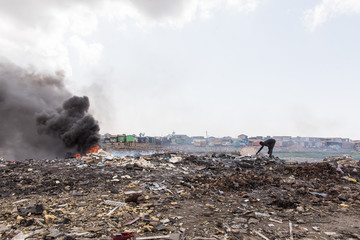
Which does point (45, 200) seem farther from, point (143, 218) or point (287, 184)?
point (287, 184)

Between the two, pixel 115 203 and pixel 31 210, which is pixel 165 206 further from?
pixel 31 210

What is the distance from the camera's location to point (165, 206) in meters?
4.89

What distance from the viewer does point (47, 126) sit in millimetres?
24406

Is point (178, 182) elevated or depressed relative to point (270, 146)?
depressed

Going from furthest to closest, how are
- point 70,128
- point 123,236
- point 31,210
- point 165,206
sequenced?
point 70,128 < point 165,206 < point 31,210 < point 123,236

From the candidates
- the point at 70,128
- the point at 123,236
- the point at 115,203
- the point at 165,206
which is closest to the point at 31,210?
the point at 115,203

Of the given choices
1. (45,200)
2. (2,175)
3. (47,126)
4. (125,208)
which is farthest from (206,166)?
(47,126)

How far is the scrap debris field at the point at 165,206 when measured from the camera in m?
3.74

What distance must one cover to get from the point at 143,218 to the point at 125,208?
732mm

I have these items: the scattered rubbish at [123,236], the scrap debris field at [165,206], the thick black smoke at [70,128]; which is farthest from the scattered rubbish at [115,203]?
the thick black smoke at [70,128]

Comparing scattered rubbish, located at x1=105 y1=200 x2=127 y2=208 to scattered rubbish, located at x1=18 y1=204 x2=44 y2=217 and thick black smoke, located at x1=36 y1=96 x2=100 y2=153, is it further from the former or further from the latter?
thick black smoke, located at x1=36 y1=96 x2=100 y2=153

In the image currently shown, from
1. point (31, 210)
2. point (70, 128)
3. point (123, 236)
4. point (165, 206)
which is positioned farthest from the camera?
point (70, 128)

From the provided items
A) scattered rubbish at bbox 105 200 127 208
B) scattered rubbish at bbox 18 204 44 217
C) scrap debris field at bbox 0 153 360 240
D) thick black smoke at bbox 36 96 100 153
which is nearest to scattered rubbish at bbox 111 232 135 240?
scrap debris field at bbox 0 153 360 240

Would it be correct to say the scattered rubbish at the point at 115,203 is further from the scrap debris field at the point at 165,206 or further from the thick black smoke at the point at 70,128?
the thick black smoke at the point at 70,128
